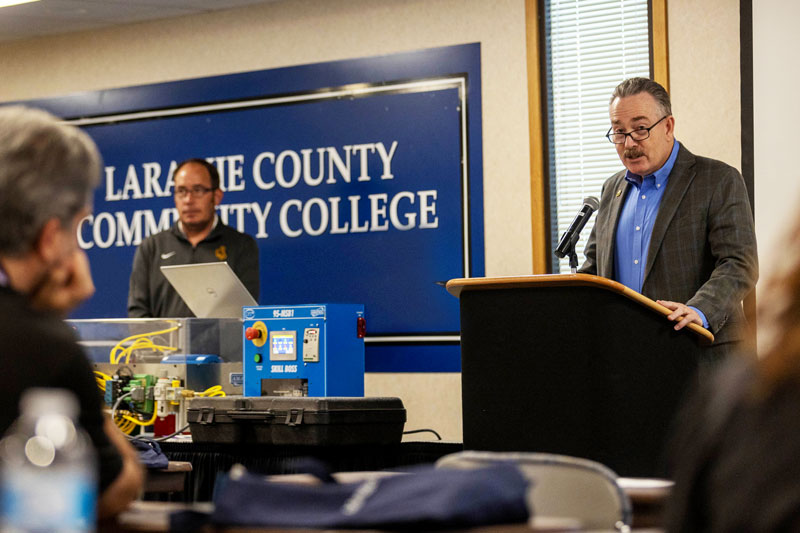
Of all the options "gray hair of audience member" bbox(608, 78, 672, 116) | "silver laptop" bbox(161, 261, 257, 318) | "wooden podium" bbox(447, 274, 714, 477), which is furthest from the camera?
"silver laptop" bbox(161, 261, 257, 318)

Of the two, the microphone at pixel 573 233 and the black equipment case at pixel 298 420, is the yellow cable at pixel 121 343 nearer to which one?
the black equipment case at pixel 298 420

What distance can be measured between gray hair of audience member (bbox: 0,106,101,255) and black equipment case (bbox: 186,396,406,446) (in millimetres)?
2334

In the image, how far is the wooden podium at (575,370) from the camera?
261 centimetres

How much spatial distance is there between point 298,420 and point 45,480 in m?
2.82

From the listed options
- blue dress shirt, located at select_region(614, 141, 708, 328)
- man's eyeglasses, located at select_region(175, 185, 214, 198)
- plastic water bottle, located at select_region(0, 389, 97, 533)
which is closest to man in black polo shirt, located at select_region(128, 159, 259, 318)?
man's eyeglasses, located at select_region(175, 185, 214, 198)

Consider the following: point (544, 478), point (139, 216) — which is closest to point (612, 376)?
point (544, 478)

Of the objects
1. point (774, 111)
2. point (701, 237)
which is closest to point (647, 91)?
point (701, 237)

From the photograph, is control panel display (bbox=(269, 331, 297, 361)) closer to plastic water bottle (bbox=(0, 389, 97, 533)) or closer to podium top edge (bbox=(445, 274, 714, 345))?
podium top edge (bbox=(445, 274, 714, 345))

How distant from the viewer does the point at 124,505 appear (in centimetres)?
136

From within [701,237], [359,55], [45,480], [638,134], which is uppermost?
[359,55]

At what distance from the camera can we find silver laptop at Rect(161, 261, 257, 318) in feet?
14.4

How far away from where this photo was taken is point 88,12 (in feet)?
20.2

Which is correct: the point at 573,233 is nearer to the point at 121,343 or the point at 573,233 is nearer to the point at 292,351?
the point at 292,351

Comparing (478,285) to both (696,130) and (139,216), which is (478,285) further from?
(139,216)
